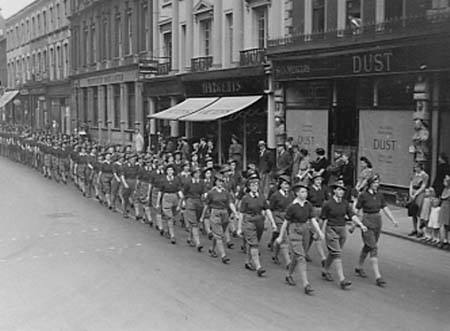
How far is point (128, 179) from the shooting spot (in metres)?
18.9

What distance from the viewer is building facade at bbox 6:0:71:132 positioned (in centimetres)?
5656

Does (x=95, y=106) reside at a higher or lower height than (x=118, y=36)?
lower

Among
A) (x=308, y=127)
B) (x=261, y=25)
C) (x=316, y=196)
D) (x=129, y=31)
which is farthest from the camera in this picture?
(x=129, y=31)

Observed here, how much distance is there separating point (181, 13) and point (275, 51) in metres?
10.8

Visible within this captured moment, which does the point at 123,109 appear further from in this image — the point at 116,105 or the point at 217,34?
the point at 217,34

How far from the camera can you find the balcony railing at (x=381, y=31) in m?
17.2

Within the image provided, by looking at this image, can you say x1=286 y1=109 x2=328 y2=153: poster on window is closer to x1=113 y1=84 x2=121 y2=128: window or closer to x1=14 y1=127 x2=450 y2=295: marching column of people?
x1=14 y1=127 x2=450 y2=295: marching column of people

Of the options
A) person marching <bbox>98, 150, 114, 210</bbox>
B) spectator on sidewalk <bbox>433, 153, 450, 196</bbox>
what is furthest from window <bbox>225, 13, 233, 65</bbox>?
spectator on sidewalk <bbox>433, 153, 450, 196</bbox>

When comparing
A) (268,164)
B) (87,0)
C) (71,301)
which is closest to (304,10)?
(268,164)

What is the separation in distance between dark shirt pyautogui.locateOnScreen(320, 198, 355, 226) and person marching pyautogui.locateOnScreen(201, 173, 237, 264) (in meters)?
2.39

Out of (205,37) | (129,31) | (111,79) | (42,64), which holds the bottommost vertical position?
(111,79)

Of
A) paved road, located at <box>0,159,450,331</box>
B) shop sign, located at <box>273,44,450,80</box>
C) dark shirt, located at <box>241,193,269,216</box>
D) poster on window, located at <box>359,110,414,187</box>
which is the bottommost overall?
paved road, located at <box>0,159,450,331</box>

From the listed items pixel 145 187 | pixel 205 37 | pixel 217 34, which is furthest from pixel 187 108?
pixel 145 187

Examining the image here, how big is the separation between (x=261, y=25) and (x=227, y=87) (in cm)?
311
